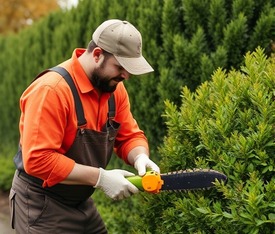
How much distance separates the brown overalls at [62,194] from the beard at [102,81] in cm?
14

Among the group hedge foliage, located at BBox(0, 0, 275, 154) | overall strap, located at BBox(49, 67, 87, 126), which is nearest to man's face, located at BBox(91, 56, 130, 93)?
overall strap, located at BBox(49, 67, 87, 126)

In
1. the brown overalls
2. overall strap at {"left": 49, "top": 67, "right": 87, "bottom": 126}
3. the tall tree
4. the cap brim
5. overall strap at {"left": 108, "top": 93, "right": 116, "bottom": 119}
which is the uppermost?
the cap brim

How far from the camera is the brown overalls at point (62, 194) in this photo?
287cm

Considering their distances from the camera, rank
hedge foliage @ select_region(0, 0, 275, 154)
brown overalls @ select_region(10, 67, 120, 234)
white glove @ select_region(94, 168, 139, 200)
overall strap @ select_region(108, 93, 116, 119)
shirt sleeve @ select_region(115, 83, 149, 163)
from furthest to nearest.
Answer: hedge foliage @ select_region(0, 0, 275, 154)
shirt sleeve @ select_region(115, 83, 149, 163)
overall strap @ select_region(108, 93, 116, 119)
brown overalls @ select_region(10, 67, 120, 234)
white glove @ select_region(94, 168, 139, 200)

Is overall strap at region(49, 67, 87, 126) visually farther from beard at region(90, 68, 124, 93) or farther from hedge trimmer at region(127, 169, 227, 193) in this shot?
hedge trimmer at region(127, 169, 227, 193)

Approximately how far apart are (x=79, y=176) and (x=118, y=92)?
71 cm

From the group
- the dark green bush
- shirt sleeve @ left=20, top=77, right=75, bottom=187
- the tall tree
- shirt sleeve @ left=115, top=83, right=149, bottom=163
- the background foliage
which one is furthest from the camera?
the tall tree

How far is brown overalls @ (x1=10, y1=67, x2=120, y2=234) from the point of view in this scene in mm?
2873

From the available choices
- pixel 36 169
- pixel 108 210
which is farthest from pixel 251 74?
pixel 108 210

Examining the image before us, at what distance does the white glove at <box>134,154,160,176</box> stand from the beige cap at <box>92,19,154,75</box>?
0.55 m

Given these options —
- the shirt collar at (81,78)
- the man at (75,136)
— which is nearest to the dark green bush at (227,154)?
the man at (75,136)

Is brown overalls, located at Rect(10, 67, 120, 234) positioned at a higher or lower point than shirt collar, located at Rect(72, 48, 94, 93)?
lower

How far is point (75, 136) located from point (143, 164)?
→ 45 cm

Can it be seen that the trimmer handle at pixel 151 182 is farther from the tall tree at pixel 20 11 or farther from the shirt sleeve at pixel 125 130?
the tall tree at pixel 20 11
